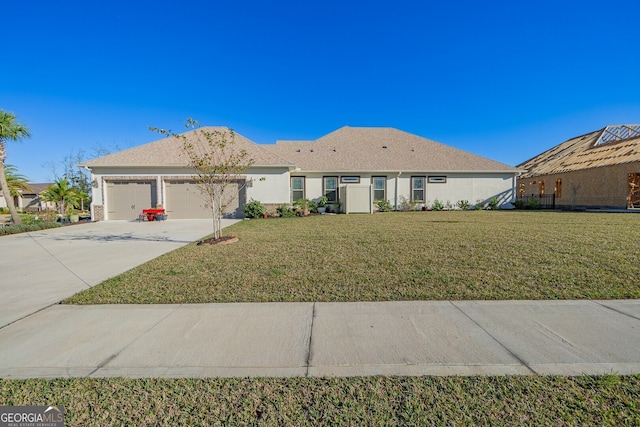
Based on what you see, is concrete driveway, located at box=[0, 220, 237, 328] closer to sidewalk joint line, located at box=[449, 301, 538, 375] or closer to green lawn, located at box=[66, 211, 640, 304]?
green lawn, located at box=[66, 211, 640, 304]

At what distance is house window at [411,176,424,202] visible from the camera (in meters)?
19.4

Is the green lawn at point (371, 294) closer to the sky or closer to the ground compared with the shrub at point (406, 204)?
closer to the ground

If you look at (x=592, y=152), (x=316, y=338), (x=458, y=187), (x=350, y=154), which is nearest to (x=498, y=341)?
(x=316, y=338)

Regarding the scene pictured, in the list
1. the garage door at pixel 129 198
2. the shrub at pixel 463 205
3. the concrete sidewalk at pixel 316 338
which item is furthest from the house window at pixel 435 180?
the garage door at pixel 129 198

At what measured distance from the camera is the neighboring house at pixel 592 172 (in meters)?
18.3

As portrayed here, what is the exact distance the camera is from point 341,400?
2029 mm

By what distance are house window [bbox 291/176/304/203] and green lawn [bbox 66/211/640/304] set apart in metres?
10.8

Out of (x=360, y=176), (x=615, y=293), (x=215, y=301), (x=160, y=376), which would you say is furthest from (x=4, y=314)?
(x=360, y=176)

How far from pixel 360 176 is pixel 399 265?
14100 millimetres

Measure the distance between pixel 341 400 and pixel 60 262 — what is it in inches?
290

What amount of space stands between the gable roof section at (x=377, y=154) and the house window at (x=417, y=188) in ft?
2.18

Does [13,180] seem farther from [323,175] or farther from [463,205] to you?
[463,205]

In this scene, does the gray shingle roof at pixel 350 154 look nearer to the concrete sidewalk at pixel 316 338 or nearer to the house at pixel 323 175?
the house at pixel 323 175

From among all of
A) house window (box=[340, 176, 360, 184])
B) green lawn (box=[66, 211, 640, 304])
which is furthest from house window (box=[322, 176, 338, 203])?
green lawn (box=[66, 211, 640, 304])
